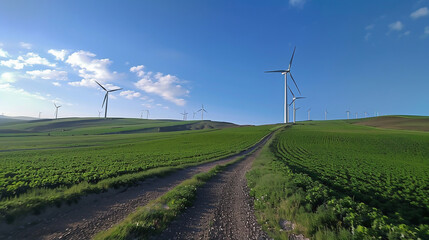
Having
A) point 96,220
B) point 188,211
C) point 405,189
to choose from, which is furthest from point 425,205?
point 96,220

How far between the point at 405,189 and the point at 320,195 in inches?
546

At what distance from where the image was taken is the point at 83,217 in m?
8.94

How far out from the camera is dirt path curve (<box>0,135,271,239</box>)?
24.3 ft

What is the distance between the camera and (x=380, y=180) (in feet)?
63.2

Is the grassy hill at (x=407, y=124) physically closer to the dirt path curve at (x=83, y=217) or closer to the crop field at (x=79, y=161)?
the crop field at (x=79, y=161)

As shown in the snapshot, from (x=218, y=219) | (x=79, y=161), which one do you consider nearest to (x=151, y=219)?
(x=218, y=219)

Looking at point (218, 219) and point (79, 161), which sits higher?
point (218, 219)

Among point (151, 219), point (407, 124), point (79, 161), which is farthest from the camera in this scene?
point (407, 124)

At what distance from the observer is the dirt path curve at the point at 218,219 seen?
7.42m

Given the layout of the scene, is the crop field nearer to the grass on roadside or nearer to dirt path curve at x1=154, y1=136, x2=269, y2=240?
the grass on roadside

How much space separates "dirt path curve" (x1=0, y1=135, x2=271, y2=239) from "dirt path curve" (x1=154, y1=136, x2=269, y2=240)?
326cm

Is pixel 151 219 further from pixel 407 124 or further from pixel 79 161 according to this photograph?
pixel 407 124

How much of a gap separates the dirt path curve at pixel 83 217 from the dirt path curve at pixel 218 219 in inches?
128

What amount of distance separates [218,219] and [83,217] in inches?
270
